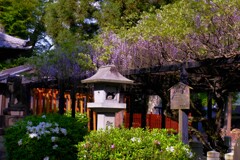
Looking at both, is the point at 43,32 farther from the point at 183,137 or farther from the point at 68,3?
the point at 183,137

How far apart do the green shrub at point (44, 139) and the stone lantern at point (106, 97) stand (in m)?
0.78

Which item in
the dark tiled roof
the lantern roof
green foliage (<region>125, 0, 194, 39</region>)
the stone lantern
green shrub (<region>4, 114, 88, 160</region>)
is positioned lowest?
green shrub (<region>4, 114, 88, 160</region>)

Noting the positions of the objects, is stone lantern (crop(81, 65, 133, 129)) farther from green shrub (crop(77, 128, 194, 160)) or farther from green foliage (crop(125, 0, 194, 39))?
green foliage (crop(125, 0, 194, 39))

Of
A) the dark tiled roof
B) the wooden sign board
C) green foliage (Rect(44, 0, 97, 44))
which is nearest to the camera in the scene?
the dark tiled roof

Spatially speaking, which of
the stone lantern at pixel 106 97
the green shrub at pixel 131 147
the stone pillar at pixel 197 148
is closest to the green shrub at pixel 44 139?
the stone lantern at pixel 106 97

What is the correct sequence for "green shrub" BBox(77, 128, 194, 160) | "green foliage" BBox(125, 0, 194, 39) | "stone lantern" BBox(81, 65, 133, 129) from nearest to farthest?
"green shrub" BBox(77, 128, 194, 160)
"stone lantern" BBox(81, 65, 133, 129)
"green foliage" BBox(125, 0, 194, 39)

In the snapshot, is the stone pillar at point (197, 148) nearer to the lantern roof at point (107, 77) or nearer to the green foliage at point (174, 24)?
the green foliage at point (174, 24)

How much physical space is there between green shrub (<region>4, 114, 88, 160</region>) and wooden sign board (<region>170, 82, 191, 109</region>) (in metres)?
2.14

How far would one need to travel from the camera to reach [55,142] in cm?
870

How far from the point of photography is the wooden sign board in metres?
8.64

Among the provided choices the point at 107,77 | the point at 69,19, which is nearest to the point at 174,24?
the point at 107,77

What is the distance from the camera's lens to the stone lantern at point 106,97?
8.49 meters

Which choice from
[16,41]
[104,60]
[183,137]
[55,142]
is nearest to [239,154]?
[183,137]

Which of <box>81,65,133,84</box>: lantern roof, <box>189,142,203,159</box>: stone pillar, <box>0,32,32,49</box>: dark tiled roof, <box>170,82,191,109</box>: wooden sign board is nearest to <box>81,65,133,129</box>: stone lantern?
<box>81,65,133,84</box>: lantern roof
